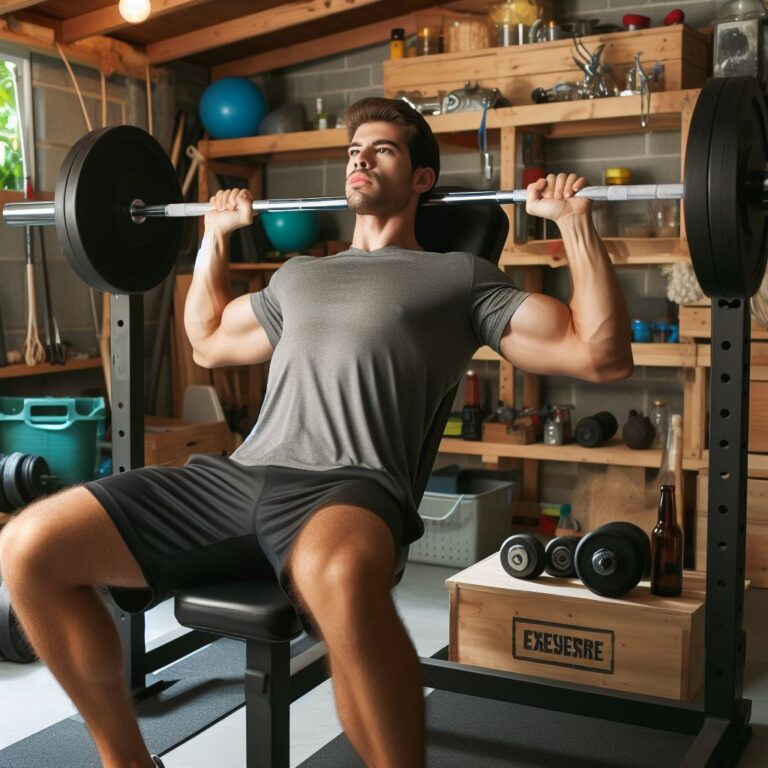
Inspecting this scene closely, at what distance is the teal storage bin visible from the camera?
385cm

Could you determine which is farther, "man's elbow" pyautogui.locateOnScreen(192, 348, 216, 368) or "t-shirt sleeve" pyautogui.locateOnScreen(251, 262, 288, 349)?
"man's elbow" pyautogui.locateOnScreen(192, 348, 216, 368)

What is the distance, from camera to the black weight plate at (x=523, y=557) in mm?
2758

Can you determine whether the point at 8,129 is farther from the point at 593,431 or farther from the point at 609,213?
the point at 593,431

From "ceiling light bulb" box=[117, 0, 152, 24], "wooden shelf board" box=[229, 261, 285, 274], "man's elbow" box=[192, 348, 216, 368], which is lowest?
"man's elbow" box=[192, 348, 216, 368]

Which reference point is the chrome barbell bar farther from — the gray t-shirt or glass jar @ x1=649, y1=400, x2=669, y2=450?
glass jar @ x1=649, y1=400, x2=669, y2=450

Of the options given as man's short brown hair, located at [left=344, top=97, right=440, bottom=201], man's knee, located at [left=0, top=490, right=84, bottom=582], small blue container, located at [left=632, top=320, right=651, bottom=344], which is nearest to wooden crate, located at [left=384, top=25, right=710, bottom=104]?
small blue container, located at [left=632, top=320, right=651, bottom=344]

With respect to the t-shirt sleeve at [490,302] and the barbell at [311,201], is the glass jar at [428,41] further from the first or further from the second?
the t-shirt sleeve at [490,302]

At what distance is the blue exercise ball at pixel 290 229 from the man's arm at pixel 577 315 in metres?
2.73

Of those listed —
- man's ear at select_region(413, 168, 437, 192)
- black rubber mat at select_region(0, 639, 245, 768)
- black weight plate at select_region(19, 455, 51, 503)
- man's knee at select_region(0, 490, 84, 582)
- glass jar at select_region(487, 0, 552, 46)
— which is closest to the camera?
man's knee at select_region(0, 490, 84, 582)

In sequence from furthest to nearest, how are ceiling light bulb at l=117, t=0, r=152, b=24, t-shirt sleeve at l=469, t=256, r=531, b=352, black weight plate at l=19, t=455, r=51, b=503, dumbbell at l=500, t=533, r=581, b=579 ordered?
1. black weight plate at l=19, t=455, r=51, b=503
2. ceiling light bulb at l=117, t=0, r=152, b=24
3. dumbbell at l=500, t=533, r=581, b=579
4. t-shirt sleeve at l=469, t=256, r=531, b=352

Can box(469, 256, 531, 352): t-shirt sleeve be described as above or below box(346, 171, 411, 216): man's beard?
below

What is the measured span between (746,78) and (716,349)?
0.55 metres

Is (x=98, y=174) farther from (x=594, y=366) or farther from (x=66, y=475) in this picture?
(x=66, y=475)

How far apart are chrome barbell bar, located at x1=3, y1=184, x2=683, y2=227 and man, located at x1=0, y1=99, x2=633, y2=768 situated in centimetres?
5
